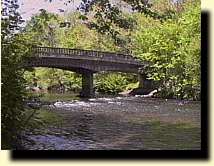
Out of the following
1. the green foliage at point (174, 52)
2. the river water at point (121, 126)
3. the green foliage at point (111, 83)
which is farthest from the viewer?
the green foliage at point (111, 83)

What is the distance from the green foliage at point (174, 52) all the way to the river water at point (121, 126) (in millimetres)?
142

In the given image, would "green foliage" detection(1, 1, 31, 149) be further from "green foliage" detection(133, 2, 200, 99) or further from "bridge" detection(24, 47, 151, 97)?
"green foliage" detection(133, 2, 200, 99)

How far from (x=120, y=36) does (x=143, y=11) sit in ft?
0.81

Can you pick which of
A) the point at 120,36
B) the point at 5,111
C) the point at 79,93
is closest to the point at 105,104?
the point at 79,93

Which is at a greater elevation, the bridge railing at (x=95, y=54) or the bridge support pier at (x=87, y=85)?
the bridge railing at (x=95, y=54)

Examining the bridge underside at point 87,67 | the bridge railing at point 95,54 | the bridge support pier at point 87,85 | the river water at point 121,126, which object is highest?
the bridge railing at point 95,54

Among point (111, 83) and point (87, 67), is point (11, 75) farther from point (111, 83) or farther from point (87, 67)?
point (111, 83)

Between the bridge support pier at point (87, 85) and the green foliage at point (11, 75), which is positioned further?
the bridge support pier at point (87, 85)

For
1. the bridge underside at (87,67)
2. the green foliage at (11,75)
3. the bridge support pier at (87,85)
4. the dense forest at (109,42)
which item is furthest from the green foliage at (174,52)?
the green foliage at (11,75)

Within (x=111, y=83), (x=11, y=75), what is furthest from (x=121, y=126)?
(x=11, y=75)

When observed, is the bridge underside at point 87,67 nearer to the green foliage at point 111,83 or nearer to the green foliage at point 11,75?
the green foliage at point 111,83

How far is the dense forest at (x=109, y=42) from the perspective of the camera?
3102mm

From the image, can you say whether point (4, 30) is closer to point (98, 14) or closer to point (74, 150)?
point (98, 14)

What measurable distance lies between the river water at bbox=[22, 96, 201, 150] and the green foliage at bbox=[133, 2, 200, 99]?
0.14m
